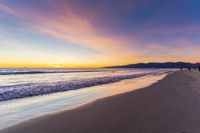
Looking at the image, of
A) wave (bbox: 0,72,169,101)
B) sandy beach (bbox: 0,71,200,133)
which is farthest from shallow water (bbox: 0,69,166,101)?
sandy beach (bbox: 0,71,200,133)

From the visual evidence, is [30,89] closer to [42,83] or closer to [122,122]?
[42,83]

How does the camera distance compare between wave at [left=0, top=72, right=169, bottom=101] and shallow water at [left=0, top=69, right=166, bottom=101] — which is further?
shallow water at [left=0, top=69, right=166, bottom=101]

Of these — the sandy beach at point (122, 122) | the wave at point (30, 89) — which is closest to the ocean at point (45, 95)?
the wave at point (30, 89)

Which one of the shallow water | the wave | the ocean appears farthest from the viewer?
the shallow water

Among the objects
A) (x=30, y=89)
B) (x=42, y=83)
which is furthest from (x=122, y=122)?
(x=42, y=83)

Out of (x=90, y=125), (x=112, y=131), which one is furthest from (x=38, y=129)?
(x=112, y=131)

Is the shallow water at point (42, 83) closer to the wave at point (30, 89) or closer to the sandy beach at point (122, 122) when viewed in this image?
the wave at point (30, 89)

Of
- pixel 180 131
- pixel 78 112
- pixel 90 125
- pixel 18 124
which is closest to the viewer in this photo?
pixel 180 131

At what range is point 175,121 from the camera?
7082mm

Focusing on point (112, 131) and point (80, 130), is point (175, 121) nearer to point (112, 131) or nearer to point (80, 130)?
point (112, 131)

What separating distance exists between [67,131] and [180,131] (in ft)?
10.7

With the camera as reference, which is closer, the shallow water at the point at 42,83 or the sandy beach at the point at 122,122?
the sandy beach at the point at 122,122

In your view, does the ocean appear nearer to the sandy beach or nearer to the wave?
the wave

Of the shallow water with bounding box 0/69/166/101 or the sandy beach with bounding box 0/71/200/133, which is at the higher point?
the sandy beach with bounding box 0/71/200/133
